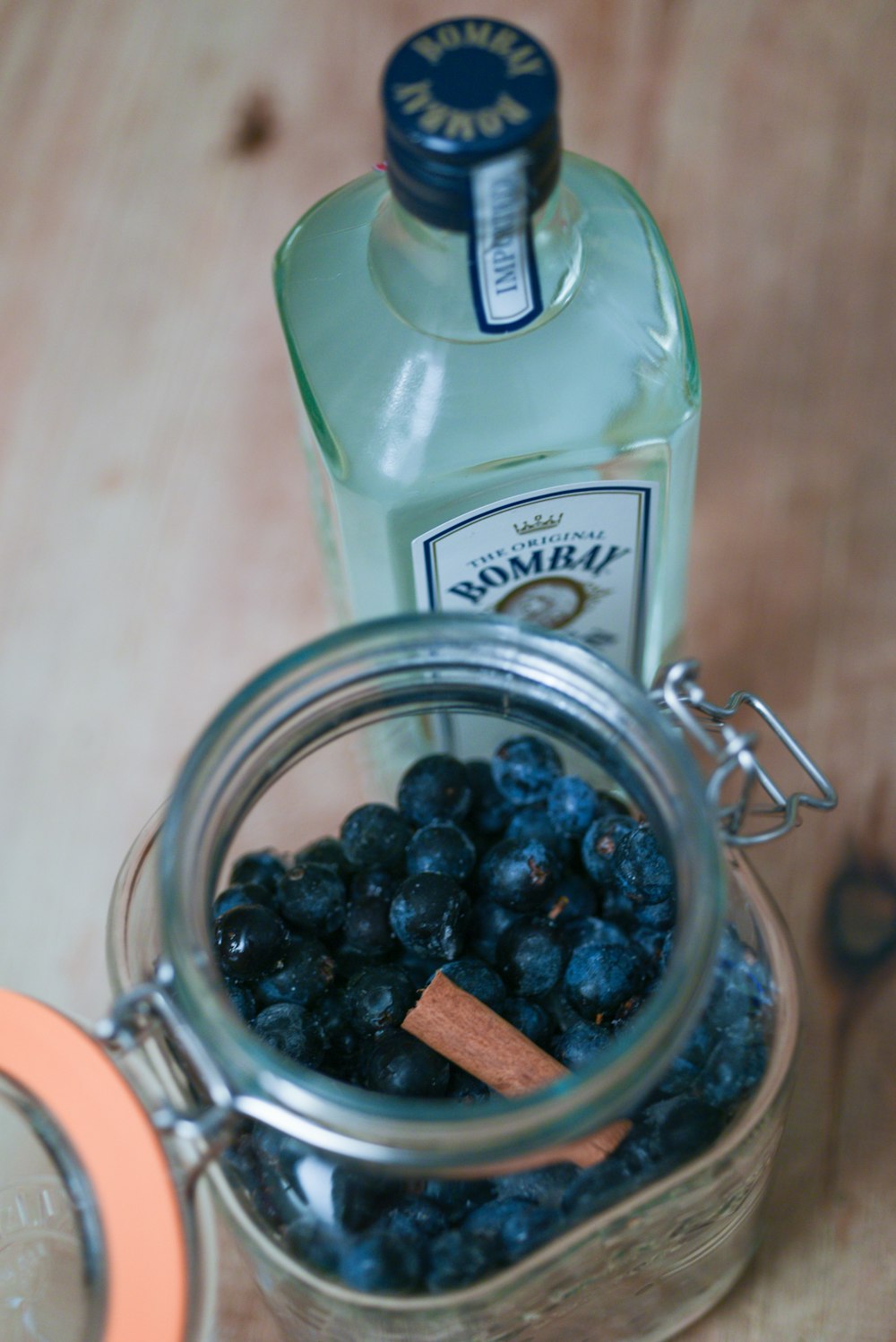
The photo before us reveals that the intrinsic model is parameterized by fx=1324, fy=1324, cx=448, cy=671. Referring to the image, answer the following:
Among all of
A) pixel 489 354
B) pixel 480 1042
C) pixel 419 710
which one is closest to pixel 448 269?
pixel 489 354

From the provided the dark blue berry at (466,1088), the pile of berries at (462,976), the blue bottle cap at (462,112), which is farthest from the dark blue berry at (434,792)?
the blue bottle cap at (462,112)

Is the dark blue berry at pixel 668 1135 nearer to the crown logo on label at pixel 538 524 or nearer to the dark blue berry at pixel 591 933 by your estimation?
the dark blue berry at pixel 591 933

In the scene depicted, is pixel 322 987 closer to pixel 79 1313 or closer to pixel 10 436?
pixel 79 1313

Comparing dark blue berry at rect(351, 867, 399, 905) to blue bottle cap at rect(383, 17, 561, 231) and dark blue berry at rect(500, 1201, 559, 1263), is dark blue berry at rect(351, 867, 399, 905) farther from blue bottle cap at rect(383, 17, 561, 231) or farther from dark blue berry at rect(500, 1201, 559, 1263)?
blue bottle cap at rect(383, 17, 561, 231)

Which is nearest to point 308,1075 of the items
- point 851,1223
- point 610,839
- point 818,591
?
point 610,839

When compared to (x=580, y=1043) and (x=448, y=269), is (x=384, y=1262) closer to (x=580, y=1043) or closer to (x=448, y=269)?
(x=580, y=1043)

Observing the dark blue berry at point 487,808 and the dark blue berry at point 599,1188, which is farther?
the dark blue berry at point 487,808
